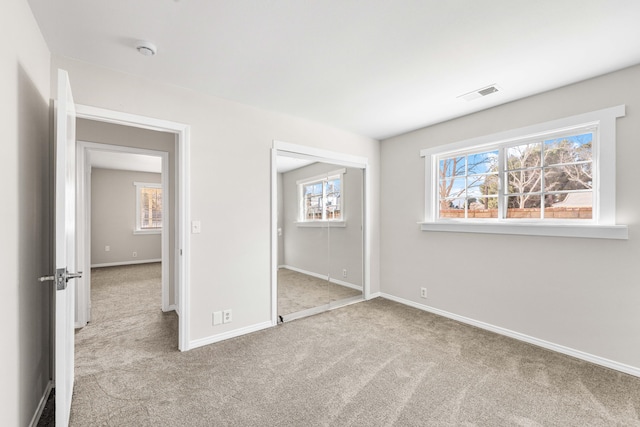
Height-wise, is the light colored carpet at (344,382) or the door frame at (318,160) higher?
the door frame at (318,160)

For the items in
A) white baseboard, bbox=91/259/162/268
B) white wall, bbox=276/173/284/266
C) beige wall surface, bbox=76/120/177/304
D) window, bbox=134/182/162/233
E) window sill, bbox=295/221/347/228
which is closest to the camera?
beige wall surface, bbox=76/120/177/304

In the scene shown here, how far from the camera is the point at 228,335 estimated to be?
2.83 meters

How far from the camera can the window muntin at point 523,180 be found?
2.54 meters

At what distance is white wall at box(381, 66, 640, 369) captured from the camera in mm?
2238

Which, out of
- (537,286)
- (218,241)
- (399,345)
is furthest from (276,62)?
(537,286)

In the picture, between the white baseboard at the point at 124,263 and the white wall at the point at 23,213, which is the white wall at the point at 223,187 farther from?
the white baseboard at the point at 124,263

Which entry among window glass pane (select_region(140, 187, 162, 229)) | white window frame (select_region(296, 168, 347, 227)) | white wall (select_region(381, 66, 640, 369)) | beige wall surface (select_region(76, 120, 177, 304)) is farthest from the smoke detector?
window glass pane (select_region(140, 187, 162, 229))

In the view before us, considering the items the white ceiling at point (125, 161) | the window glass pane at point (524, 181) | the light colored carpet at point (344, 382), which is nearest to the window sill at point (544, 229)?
the window glass pane at point (524, 181)

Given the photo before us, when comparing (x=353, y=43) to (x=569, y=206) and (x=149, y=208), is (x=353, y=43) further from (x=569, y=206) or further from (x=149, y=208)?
(x=149, y=208)

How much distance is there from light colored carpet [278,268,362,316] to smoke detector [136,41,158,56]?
2318mm

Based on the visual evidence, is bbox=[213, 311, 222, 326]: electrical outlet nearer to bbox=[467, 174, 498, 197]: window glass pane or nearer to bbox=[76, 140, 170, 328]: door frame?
bbox=[76, 140, 170, 328]: door frame

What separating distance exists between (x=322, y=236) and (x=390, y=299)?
1330 mm

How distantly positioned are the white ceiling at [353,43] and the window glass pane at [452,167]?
0.82 m

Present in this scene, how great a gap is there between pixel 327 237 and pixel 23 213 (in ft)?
9.74
